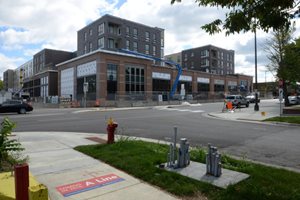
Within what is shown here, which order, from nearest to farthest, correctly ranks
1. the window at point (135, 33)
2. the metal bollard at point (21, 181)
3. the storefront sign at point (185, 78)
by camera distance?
the metal bollard at point (21, 181) < the storefront sign at point (185, 78) < the window at point (135, 33)

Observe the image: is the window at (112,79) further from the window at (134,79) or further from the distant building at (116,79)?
the window at (134,79)

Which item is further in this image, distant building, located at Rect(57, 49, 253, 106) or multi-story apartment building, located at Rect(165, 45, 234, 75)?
multi-story apartment building, located at Rect(165, 45, 234, 75)

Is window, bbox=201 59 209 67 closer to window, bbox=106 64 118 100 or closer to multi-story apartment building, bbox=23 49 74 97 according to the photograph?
multi-story apartment building, bbox=23 49 74 97

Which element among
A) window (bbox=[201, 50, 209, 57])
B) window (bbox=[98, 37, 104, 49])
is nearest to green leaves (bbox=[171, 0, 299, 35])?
window (bbox=[98, 37, 104, 49])

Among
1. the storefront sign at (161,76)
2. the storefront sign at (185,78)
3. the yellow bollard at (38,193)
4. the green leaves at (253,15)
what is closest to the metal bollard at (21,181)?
the yellow bollard at (38,193)

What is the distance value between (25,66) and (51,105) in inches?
2804

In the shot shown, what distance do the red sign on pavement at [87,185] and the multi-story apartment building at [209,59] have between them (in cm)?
8866

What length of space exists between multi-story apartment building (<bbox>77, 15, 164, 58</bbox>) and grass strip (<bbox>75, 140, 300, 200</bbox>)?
4832 centimetres

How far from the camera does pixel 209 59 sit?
91750 mm

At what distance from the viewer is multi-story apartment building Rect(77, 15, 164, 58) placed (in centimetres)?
5875

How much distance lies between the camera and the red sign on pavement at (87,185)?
4980 mm

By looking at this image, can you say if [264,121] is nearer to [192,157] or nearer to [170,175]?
[192,157]

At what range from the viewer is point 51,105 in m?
46.3

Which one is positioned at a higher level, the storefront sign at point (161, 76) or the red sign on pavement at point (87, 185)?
the storefront sign at point (161, 76)
